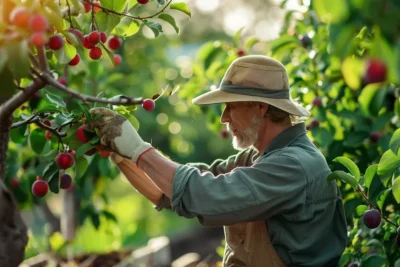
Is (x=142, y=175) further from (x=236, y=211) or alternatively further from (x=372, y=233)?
(x=372, y=233)

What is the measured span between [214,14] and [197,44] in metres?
6.29

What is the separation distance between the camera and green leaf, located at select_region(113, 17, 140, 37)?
3.44 meters

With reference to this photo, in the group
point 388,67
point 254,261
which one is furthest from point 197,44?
point 388,67

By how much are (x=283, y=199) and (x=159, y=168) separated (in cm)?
47

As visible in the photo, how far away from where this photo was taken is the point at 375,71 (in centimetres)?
158

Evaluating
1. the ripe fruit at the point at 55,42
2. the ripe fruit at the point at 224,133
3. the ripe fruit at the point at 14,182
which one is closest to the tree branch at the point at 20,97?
the ripe fruit at the point at 55,42

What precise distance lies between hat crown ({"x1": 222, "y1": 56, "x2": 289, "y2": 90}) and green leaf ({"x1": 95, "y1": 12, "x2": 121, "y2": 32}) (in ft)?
1.72

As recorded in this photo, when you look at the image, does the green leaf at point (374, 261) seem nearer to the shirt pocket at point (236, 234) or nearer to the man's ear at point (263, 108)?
the shirt pocket at point (236, 234)

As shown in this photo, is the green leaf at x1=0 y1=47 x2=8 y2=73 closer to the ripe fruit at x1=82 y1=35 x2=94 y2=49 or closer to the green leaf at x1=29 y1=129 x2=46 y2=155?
the ripe fruit at x1=82 y1=35 x2=94 y2=49

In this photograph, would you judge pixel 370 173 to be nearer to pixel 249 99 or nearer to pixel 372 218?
pixel 372 218

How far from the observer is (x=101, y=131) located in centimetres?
309

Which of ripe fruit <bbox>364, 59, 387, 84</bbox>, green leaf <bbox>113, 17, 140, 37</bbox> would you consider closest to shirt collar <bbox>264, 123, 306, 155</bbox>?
green leaf <bbox>113, 17, 140, 37</bbox>

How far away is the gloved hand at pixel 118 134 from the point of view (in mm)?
3070

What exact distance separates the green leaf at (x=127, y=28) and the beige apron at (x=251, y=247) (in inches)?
36.1
